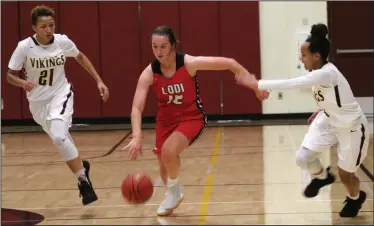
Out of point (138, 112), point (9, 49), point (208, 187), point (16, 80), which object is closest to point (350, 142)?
point (138, 112)

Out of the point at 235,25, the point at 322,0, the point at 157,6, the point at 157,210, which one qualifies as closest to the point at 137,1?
the point at 157,6

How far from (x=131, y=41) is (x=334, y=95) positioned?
8.07 meters

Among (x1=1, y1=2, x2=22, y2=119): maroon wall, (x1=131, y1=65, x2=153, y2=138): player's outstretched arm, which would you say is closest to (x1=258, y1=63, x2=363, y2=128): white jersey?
(x1=131, y1=65, x2=153, y2=138): player's outstretched arm

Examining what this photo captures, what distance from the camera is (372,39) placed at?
12.0 m

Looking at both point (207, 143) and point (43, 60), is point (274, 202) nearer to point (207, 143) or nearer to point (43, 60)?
point (43, 60)

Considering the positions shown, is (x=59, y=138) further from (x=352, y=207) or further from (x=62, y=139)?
(x=352, y=207)

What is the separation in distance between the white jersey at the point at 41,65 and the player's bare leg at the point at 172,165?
144 centimetres

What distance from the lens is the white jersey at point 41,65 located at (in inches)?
229

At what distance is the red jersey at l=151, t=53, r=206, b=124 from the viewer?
4980mm

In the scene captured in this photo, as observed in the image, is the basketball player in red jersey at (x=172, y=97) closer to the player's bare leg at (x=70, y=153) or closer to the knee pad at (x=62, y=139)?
the player's bare leg at (x=70, y=153)

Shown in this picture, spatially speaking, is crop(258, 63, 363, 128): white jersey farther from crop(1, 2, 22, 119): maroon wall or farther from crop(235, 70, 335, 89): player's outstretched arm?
crop(1, 2, 22, 119): maroon wall

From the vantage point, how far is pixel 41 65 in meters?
5.81

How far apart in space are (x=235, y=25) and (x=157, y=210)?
754 centimetres

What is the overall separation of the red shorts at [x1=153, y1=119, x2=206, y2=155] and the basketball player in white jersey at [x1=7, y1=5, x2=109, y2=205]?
0.81 m
